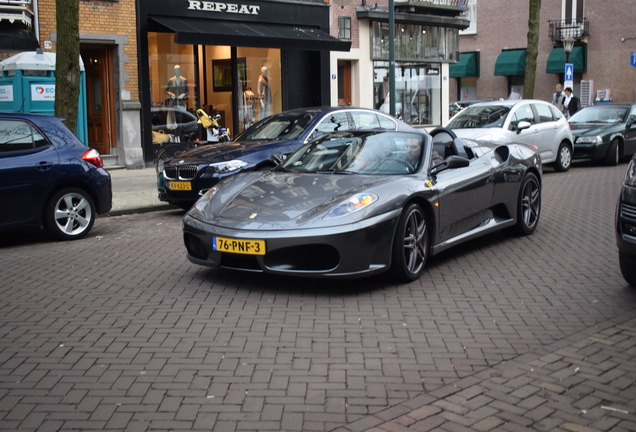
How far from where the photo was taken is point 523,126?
1608 centimetres

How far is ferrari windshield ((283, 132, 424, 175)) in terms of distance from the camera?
25.0ft

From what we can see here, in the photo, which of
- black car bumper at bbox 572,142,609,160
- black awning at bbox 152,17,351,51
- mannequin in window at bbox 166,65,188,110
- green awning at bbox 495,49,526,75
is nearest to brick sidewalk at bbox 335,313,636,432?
black car bumper at bbox 572,142,609,160

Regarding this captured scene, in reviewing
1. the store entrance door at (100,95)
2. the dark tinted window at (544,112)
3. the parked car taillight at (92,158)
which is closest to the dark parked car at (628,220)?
the parked car taillight at (92,158)

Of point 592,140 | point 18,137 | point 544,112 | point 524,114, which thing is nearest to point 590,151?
point 592,140

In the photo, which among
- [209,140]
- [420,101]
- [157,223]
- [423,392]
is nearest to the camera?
[423,392]

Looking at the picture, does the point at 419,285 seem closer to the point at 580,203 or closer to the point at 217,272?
the point at 217,272

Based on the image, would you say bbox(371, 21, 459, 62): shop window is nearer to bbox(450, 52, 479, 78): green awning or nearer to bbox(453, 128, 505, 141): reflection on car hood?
bbox(453, 128, 505, 141): reflection on car hood

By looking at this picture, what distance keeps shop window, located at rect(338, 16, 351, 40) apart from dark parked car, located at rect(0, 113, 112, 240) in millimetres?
16844

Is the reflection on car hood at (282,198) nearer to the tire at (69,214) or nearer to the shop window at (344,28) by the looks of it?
the tire at (69,214)

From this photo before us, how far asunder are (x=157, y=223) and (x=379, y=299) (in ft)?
18.7

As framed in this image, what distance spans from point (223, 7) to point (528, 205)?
14.1 m

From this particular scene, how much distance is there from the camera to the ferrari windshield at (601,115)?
2070cm

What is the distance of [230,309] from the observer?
248 inches

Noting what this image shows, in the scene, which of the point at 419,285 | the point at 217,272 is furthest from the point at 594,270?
the point at 217,272
